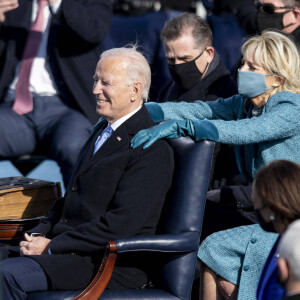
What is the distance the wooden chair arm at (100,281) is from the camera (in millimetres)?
2930

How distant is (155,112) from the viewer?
12.3 ft

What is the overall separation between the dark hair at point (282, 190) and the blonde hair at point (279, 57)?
3.68 ft

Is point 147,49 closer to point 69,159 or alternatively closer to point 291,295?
point 69,159

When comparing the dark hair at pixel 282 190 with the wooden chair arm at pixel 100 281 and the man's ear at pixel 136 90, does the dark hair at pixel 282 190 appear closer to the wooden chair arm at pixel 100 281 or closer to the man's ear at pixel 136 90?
the wooden chair arm at pixel 100 281

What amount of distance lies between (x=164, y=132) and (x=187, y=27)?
64.6 inches

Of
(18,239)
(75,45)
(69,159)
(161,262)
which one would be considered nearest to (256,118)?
(161,262)

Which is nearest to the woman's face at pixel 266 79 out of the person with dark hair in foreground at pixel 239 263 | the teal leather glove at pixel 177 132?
the teal leather glove at pixel 177 132

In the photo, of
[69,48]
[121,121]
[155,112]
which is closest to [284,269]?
[121,121]

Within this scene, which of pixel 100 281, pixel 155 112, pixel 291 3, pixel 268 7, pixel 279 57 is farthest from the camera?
pixel 268 7

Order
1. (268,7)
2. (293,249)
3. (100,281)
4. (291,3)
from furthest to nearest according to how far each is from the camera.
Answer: (268,7)
(291,3)
(100,281)
(293,249)

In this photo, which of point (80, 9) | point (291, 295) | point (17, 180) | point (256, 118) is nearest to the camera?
point (291, 295)

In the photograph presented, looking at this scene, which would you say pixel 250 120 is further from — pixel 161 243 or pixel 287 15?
pixel 287 15

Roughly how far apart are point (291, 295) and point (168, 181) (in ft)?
3.94

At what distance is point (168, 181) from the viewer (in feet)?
10.4
